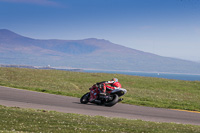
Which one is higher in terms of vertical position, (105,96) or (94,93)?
(94,93)

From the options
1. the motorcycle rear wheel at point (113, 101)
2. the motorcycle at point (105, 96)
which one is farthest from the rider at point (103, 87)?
the motorcycle rear wheel at point (113, 101)

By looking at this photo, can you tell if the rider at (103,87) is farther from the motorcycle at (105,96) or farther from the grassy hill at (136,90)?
the grassy hill at (136,90)

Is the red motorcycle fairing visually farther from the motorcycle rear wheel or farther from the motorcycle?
the motorcycle rear wheel

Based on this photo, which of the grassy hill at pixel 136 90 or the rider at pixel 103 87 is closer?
the rider at pixel 103 87

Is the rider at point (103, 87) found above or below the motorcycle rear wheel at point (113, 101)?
above

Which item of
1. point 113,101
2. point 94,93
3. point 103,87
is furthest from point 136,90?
point 113,101

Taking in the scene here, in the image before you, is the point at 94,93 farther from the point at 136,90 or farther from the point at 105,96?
the point at 136,90

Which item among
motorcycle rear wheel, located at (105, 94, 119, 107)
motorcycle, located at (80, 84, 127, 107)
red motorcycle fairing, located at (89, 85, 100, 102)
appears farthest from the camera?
red motorcycle fairing, located at (89, 85, 100, 102)

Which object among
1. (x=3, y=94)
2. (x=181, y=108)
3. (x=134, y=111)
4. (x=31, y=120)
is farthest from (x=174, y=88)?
(x=31, y=120)

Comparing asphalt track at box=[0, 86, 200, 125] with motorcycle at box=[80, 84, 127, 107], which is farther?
motorcycle at box=[80, 84, 127, 107]

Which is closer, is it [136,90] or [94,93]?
[94,93]

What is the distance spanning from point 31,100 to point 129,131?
1173 centimetres

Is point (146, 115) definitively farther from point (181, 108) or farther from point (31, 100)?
point (31, 100)

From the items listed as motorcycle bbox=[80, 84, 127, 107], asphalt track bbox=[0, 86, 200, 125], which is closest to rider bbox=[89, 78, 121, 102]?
motorcycle bbox=[80, 84, 127, 107]
